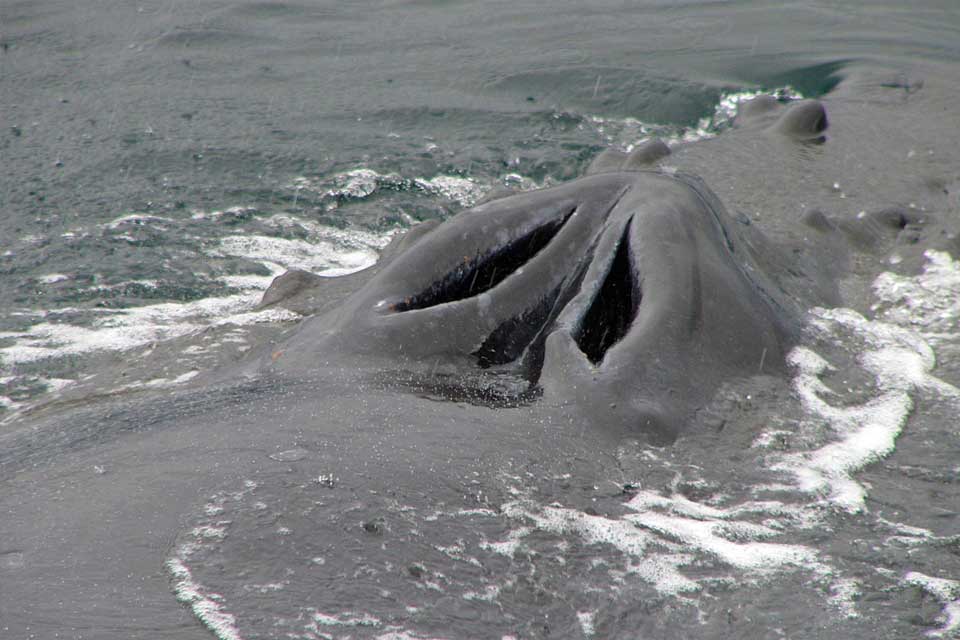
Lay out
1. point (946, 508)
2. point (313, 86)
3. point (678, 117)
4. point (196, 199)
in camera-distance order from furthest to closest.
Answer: point (313, 86), point (678, 117), point (196, 199), point (946, 508)

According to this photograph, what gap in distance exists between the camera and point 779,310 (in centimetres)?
494

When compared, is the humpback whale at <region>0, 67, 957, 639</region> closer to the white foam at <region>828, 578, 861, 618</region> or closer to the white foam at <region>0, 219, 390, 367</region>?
the white foam at <region>828, 578, 861, 618</region>

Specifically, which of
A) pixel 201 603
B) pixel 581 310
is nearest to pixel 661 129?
pixel 581 310

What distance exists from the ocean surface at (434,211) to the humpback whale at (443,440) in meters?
0.03

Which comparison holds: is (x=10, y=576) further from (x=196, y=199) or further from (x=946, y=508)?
(x=196, y=199)

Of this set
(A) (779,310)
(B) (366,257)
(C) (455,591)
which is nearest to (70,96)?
(B) (366,257)

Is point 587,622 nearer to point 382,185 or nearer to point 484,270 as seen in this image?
point 484,270

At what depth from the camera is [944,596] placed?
3355mm

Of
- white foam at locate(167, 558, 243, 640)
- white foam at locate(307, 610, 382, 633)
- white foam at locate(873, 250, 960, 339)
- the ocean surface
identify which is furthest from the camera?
white foam at locate(873, 250, 960, 339)

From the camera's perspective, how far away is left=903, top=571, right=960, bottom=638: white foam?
3.21 metres

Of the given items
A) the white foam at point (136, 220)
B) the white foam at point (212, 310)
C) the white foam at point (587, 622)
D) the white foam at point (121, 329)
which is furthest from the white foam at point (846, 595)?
the white foam at point (136, 220)

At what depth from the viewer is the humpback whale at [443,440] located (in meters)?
3.01

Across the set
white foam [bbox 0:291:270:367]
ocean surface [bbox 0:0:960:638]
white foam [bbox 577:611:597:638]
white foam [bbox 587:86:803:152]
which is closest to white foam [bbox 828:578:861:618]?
ocean surface [bbox 0:0:960:638]

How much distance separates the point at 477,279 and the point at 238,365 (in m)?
1.07
